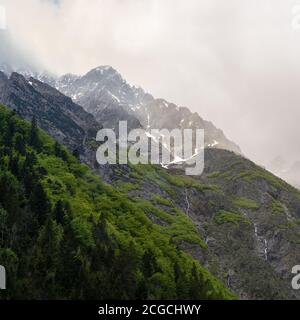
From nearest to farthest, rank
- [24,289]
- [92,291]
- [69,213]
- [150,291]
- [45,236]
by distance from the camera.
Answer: [24,289]
[92,291]
[45,236]
[150,291]
[69,213]

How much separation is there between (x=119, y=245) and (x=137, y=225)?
35.7 metres

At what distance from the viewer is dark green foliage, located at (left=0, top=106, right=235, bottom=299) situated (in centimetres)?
10912

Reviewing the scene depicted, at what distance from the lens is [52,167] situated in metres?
193

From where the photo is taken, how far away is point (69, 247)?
121 metres

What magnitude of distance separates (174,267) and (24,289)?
6949 cm

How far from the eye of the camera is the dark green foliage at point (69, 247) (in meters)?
109

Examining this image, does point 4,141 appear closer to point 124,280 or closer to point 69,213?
point 69,213
